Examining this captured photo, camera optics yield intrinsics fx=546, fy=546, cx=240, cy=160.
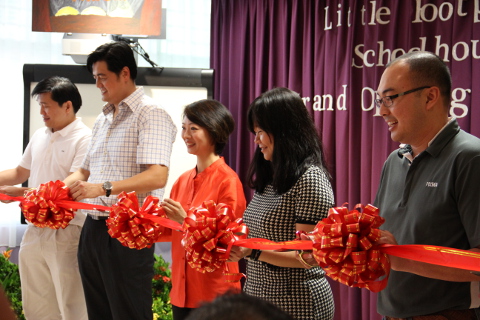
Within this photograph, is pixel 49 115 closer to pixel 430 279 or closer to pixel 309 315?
pixel 309 315

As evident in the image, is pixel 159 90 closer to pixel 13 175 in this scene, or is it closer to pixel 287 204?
pixel 13 175

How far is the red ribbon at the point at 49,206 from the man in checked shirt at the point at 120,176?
12cm


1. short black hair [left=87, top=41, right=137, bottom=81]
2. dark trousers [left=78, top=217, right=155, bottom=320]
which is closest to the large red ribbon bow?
dark trousers [left=78, top=217, right=155, bottom=320]

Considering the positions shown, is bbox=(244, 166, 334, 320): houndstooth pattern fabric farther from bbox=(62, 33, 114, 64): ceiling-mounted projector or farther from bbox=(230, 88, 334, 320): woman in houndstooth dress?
bbox=(62, 33, 114, 64): ceiling-mounted projector

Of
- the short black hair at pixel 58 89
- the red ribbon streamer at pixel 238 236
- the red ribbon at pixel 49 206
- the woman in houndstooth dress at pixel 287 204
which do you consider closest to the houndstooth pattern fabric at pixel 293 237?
the woman in houndstooth dress at pixel 287 204

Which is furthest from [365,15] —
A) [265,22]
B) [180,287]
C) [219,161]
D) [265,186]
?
[180,287]

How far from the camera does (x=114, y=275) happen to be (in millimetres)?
2787

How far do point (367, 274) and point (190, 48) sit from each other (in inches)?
140

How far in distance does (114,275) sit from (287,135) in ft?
4.01

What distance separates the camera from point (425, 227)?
167cm

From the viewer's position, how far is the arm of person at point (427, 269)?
1568 millimetres

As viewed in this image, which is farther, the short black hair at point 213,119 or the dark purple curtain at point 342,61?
the dark purple curtain at point 342,61

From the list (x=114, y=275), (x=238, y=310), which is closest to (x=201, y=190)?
(x=114, y=275)

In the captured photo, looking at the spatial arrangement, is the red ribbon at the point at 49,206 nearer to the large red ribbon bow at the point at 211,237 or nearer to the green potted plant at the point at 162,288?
the large red ribbon bow at the point at 211,237
